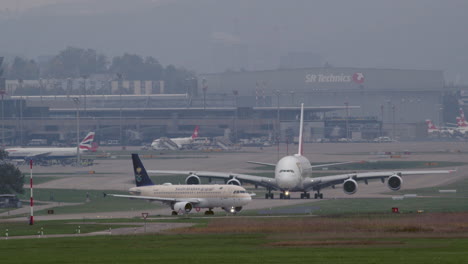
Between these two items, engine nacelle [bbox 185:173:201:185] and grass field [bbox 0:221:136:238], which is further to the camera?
engine nacelle [bbox 185:173:201:185]

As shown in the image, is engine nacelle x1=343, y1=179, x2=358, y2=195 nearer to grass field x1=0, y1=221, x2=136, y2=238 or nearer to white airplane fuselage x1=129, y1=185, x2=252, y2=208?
white airplane fuselage x1=129, y1=185, x2=252, y2=208

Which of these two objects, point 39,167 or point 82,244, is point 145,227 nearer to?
point 82,244

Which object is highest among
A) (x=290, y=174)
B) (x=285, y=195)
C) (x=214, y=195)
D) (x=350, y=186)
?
(x=290, y=174)

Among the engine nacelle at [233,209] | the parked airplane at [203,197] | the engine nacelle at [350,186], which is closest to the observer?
the parked airplane at [203,197]

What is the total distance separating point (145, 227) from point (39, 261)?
22.4 meters

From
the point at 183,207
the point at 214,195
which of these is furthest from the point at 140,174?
the point at 214,195

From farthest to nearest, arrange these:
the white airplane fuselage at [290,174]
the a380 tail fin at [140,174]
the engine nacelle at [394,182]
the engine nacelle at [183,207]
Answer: the engine nacelle at [394,182]
the white airplane fuselage at [290,174]
the a380 tail fin at [140,174]
the engine nacelle at [183,207]

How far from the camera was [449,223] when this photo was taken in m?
77.7

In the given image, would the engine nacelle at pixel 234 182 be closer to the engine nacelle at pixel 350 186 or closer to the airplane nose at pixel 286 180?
the airplane nose at pixel 286 180

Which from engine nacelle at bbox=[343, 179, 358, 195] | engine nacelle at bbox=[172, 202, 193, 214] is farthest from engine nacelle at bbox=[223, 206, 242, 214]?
engine nacelle at bbox=[343, 179, 358, 195]

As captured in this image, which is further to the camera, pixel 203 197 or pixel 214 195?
pixel 203 197

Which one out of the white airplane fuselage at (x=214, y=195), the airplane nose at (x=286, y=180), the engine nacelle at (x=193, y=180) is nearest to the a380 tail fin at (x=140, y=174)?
the white airplane fuselage at (x=214, y=195)

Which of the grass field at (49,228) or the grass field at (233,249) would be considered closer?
the grass field at (233,249)

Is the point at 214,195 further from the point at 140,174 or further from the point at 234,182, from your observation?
the point at 234,182
